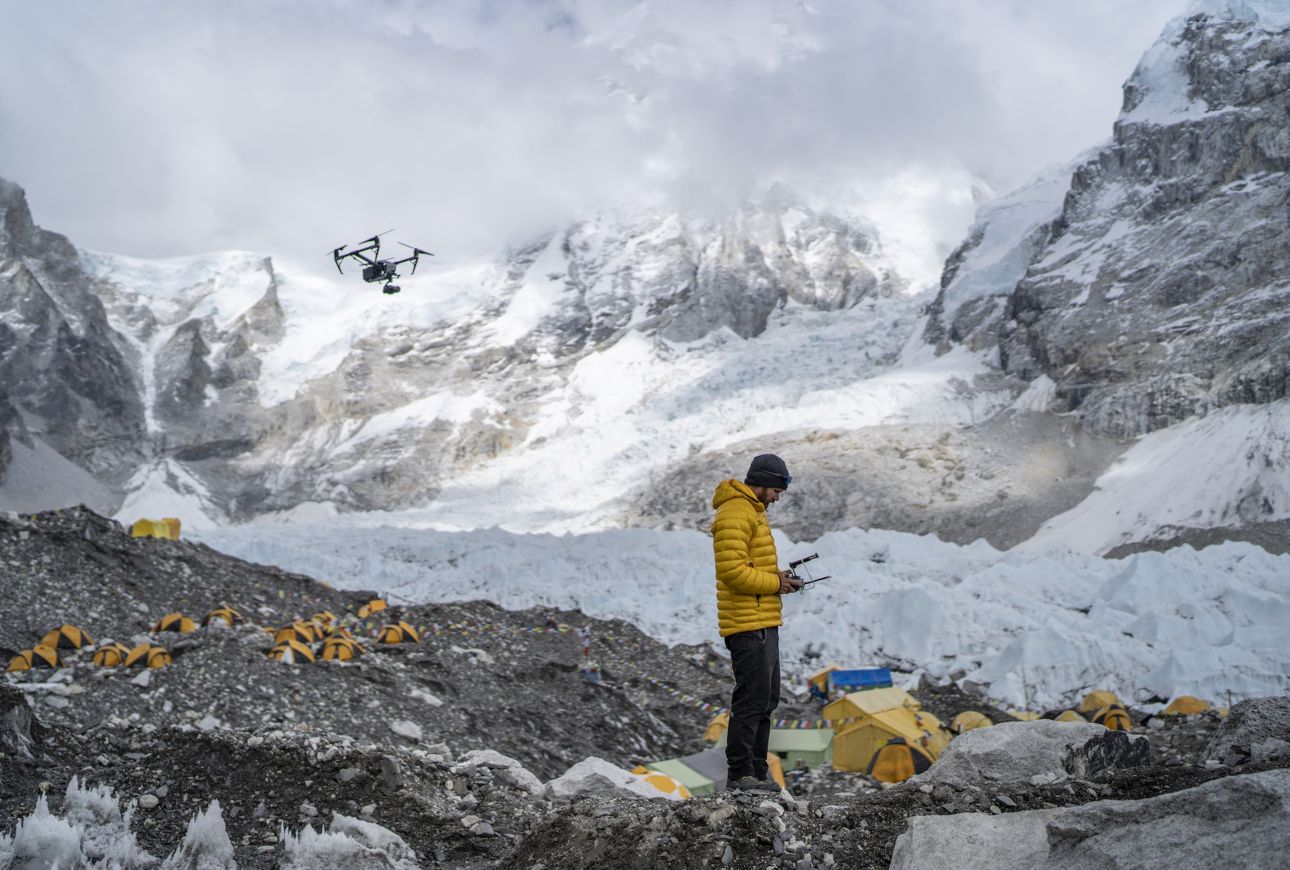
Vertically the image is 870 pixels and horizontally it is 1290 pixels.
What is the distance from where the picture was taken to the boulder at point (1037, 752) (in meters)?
5.50

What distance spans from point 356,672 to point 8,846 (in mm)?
6920

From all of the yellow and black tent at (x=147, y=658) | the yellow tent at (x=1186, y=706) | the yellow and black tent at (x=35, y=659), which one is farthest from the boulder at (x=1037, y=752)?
the yellow and black tent at (x=35, y=659)

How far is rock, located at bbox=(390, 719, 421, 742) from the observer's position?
9875 millimetres

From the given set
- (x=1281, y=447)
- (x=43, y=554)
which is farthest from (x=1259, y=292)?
(x=43, y=554)

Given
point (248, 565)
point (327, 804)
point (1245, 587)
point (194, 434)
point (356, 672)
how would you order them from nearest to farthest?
1. point (327, 804)
2. point (356, 672)
3. point (1245, 587)
4. point (248, 565)
5. point (194, 434)

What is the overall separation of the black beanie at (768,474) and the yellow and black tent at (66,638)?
9.01 meters

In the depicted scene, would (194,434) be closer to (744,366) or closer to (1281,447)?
(744,366)

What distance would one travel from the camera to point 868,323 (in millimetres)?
82875

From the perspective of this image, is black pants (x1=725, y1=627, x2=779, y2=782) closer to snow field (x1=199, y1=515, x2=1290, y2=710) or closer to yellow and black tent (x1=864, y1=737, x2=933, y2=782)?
yellow and black tent (x1=864, y1=737, x2=933, y2=782)

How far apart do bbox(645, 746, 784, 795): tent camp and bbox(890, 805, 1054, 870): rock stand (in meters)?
5.86

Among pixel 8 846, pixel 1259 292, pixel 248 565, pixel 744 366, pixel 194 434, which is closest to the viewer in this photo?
pixel 8 846

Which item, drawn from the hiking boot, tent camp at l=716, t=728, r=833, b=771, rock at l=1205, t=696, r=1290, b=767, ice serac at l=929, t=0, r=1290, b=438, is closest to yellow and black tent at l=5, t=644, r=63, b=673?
tent camp at l=716, t=728, r=833, b=771

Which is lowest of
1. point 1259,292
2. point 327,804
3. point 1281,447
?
point 327,804

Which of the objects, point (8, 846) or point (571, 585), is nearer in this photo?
Answer: point (8, 846)
